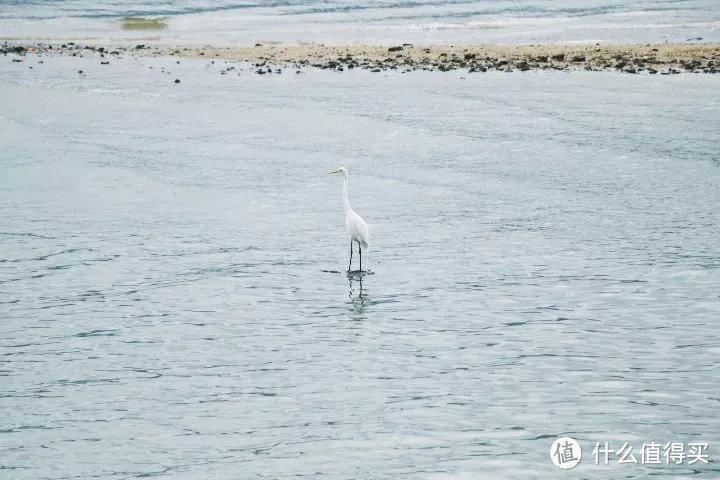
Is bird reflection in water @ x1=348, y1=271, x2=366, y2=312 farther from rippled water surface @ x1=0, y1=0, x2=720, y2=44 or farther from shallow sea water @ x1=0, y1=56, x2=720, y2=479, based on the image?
rippled water surface @ x1=0, y1=0, x2=720, y2=44

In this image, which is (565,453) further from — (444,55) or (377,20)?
(377,20)

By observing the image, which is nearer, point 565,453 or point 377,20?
point 565,453

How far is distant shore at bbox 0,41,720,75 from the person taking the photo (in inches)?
1679

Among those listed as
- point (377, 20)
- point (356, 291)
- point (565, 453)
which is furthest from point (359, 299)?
point (377, 20)

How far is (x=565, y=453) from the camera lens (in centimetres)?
1005

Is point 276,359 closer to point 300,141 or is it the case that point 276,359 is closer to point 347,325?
point 347,325

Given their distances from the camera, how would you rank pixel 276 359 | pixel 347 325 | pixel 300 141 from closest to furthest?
1. pixel 276 359
2. pixel 347 325
3. pixel 300 141

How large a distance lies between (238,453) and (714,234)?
443 inches

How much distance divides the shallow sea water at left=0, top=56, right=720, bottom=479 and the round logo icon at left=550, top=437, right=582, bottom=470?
0.31ft

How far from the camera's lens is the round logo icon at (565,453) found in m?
9.87

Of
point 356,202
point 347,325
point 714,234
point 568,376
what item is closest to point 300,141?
point 356,202

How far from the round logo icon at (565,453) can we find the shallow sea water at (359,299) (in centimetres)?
9

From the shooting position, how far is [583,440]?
10305mm

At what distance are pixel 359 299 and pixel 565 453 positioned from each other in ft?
18.2
